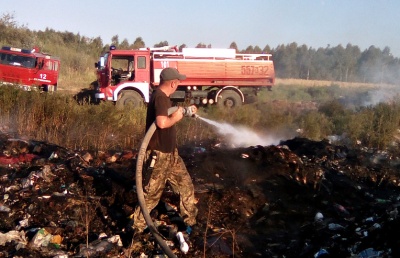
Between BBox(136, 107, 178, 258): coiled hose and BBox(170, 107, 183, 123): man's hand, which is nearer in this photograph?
BBox(136, 107, 178, 258): coiled hose

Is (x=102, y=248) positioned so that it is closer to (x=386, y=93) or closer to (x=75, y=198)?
(x=75, y=198)

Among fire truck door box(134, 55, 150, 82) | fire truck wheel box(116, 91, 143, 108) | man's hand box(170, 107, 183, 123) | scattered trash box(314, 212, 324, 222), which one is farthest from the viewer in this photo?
fire truck door box(134, 55, 150, 82)

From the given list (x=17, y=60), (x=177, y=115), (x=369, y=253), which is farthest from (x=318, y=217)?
(x=17, y=60)

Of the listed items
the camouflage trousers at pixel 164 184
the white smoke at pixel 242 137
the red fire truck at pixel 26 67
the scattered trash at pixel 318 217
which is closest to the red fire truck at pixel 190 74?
the red fire truck at pixel 26 67

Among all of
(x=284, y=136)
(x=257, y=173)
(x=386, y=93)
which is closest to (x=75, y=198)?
(x=257, y=173)

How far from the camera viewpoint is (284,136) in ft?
49.0

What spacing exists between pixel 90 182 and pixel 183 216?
6.09 ft

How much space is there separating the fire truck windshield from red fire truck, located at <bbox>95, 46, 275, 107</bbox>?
378 cm

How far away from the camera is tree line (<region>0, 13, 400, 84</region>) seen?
1271 inches

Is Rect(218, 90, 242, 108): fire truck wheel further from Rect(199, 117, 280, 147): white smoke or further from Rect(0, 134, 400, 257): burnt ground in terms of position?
Rect(0, 134, 400, 257): burnt ground

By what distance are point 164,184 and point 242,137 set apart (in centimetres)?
846

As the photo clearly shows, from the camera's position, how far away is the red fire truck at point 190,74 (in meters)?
18.7

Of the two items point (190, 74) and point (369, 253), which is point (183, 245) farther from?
point (190, 74)

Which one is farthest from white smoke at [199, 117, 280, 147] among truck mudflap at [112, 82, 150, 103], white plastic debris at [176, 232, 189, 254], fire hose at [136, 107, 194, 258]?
fire hose at [136, 107, 194, 258]
